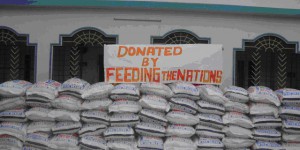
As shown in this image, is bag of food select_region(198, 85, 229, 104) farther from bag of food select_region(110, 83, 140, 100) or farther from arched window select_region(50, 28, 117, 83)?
arched window select_region(50, 28, 117, 83)

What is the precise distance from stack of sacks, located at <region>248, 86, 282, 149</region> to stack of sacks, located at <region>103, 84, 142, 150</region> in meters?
1.55

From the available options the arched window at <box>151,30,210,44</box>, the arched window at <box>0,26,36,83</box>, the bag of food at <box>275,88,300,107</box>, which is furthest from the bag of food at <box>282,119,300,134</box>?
the arched window at <box>0,26,36,83</box>

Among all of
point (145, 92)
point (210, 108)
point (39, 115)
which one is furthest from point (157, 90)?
point (39, 115)

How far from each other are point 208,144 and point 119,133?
1.14 meters

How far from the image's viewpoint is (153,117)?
11.8 feet

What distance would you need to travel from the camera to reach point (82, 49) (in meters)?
5.24

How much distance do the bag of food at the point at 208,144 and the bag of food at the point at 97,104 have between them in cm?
126

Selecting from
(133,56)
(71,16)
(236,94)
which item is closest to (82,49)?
(71,16)

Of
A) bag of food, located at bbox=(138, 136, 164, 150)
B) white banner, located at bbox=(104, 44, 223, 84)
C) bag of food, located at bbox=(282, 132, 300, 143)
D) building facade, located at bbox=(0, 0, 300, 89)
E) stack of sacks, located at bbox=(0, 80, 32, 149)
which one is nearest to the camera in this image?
bag of food, located at bbox=(138, 136, 164, 150)

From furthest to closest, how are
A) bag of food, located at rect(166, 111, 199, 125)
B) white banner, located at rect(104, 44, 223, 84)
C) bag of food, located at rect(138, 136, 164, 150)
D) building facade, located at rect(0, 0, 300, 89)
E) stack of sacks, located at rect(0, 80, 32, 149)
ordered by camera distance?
1. building facade, located at rect(0, 0, 300, 89)
2. white banner, located at rect(104, 44, 223, 84)
3. stack of sacks, located at rect(0, 80, 32, 149)
4. bag of food, located at rect(166, 111, 199, 125)
5. bag of food, located at rect(138, 136, 164, 150)

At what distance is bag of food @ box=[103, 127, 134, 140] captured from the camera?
354 cm

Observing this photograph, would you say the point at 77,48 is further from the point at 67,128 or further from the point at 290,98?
the point at 290,98

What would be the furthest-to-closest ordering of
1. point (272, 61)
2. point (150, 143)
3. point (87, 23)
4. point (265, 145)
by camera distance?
point (272, 61) → point (87, 23) → point (265, 145) → point (150, 143)

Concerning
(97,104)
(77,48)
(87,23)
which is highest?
(87,23)
